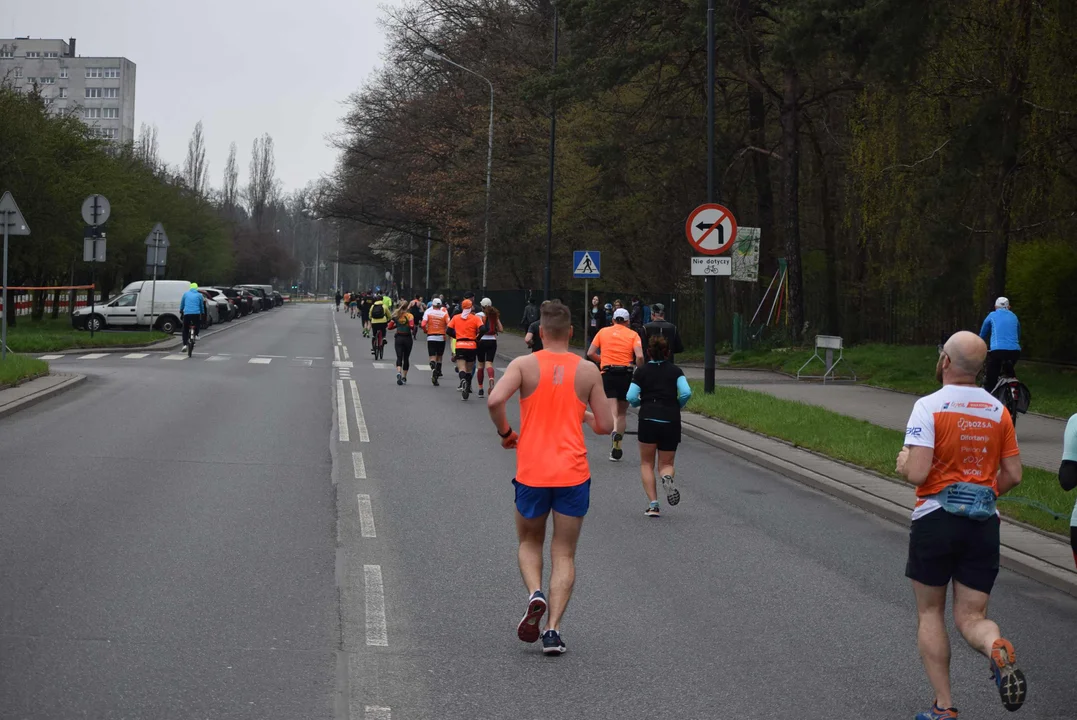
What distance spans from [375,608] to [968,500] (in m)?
3.34

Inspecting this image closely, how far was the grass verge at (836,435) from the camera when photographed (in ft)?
37.0

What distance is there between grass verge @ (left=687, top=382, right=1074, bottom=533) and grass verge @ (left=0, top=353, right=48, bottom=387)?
10670 millimetres

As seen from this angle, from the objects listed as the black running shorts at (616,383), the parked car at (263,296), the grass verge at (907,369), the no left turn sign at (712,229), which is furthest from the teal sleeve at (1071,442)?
the parked car at (263,296)

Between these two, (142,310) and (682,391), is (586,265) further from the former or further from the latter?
(682,391)

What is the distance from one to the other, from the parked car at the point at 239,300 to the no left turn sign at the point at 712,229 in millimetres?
51190

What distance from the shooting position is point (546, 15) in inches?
1999

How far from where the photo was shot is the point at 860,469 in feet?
46.1

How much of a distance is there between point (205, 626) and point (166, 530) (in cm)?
299

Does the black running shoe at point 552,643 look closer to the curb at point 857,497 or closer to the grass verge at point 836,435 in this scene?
the curb at point 857,497

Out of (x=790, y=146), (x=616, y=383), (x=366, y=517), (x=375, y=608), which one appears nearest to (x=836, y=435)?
(x=616, y=383)

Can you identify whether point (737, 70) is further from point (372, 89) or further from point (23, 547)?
point (372, 89)

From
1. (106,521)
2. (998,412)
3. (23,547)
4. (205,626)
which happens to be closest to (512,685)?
(205,626)

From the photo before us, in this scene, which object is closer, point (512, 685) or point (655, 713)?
point (655, 713)

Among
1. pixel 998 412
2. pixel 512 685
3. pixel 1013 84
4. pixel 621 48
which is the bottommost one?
pixel 512 685
